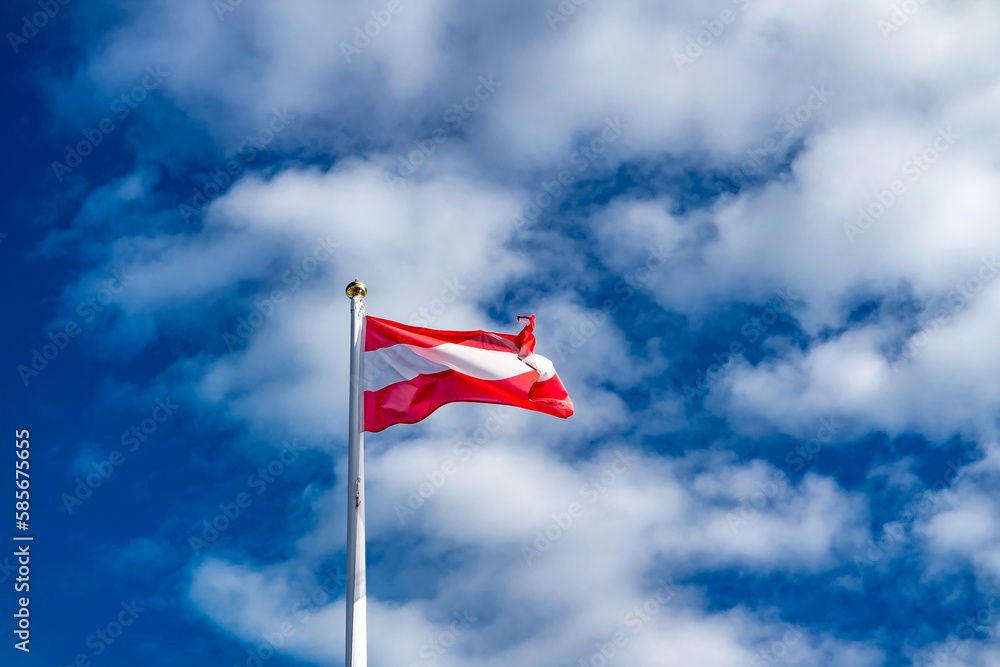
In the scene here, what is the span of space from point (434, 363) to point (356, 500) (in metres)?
3.64

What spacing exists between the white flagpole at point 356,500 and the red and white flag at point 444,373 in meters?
0.44

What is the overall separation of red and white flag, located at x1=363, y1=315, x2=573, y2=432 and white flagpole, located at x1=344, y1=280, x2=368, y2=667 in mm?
437

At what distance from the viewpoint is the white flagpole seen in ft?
52.6

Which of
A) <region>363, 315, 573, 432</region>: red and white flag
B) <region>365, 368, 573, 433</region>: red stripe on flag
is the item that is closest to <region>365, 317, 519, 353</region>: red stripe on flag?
<region>363, 315, 573, 432</region>: red and white flag

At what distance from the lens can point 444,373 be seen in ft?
63.4

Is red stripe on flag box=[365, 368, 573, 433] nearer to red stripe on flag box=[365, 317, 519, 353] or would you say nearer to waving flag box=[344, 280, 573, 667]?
waving flag box=[344, 280, 573, 667]

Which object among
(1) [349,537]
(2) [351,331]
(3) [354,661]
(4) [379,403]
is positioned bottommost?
(3) [354,661]

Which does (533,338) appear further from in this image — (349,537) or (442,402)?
(349,537)

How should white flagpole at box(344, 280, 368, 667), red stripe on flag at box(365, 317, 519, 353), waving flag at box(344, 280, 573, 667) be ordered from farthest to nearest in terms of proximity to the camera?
red stripe on flag at box(365, 317, 519, 353) → waving flag at box(344, 280, 573, 667) → white flagpole at box(344, 280, 368, 667)

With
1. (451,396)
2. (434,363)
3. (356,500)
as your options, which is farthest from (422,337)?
(356,500)

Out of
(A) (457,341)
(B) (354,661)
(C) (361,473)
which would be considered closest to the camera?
(B) (354,661)

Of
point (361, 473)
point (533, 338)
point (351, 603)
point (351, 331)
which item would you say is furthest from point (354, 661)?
point (533, 338)

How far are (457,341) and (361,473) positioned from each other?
4007 mm

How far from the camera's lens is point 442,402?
19.1 metres
